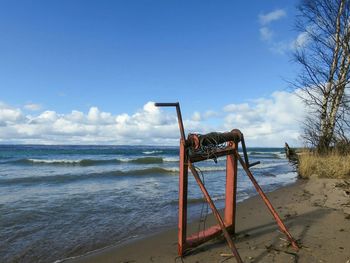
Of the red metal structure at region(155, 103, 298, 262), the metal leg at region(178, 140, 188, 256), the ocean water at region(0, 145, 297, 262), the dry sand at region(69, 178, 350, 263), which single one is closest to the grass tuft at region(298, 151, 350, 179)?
the ocean water at region(0, 145, 297, 262)

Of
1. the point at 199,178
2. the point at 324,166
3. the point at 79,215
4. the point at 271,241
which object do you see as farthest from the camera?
the point at 324,166

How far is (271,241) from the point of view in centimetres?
518

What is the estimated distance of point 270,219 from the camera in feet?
22.5

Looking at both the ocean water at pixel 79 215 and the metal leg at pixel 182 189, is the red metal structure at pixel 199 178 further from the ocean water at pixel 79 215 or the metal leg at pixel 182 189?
the ocean water at pixel 79 215

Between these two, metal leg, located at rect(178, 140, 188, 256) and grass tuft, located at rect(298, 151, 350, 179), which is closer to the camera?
metal leg, located at rect(178, 140, 188, 256)

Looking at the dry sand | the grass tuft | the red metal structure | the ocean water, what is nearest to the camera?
the red metal structure

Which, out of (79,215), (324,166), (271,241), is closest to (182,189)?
(271,241)

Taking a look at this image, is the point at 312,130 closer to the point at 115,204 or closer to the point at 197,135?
the point at 115,204

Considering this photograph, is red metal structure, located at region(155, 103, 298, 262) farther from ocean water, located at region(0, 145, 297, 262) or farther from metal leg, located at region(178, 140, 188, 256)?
ocean water, located at region(0, 145, 297, 262)

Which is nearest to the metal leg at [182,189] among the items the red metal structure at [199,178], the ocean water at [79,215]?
the red metal structure at [199,178]

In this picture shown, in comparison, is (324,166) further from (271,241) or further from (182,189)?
(182,189)

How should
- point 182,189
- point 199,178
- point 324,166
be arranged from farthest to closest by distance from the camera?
point 324,166 < point 182,189 < point 199,178

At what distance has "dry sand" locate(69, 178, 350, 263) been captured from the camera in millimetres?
4562

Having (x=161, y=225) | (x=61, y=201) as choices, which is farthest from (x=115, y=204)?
(x=161, y=225)
